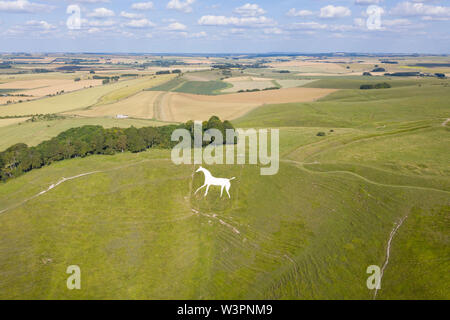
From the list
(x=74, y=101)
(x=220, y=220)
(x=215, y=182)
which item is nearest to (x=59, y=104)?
(x=74, y=101)

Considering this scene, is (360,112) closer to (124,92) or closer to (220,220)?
(220,220)

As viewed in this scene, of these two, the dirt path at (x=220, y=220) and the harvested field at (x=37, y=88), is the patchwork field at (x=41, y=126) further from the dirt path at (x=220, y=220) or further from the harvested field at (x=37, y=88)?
the dirt path at (x=220, y=220)

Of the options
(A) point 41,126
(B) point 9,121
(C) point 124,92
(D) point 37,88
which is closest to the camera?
(A) point 41,126

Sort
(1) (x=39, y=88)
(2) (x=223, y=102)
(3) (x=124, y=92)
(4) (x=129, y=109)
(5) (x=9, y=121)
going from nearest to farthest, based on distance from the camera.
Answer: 1. (5) (x=9, y=121)
2. (4) (x=129, y=109)
3. (2) (x=223, y=102)
4. (3) (x=124, y=92)
5. (1) (x=39, y=88)

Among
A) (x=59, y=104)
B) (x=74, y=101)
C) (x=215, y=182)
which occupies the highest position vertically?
(x=74, y=101)

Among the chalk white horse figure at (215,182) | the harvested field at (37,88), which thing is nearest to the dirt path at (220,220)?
the chalk white horse figure at (215,182)
